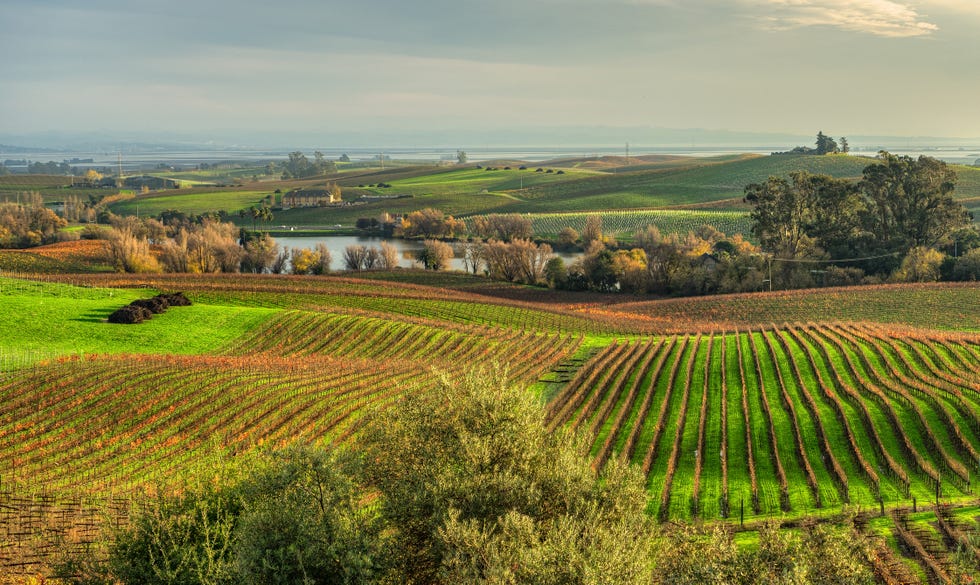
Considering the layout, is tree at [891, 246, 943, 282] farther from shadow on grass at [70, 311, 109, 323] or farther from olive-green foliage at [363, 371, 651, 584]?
shadow on grass at [70, 311, 109, 323]

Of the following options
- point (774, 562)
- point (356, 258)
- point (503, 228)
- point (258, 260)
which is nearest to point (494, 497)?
point (774, 562)

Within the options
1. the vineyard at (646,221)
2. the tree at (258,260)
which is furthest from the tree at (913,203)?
the tree at (258,260)

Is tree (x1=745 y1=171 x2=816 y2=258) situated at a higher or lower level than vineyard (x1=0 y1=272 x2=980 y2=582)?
higher

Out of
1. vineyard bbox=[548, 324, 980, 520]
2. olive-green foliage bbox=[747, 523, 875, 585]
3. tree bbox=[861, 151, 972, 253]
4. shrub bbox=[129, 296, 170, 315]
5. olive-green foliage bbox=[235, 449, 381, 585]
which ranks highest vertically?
tree bbox=[861, 151, 972, 253]

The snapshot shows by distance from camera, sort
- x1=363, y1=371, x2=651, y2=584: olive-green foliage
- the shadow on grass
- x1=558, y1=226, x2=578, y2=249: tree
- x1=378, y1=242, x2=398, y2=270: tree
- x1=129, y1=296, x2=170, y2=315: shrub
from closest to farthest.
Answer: x1=363, y1=371, x2=651, y2=584: olive-green foliage < the shadow on grass < x1=129, y1=296, x2=170, y2=315: shrub < x1=378, y1=242, x2=398, y2=270: tree < x1=558, y1=226, x2=578, y2=249: tree

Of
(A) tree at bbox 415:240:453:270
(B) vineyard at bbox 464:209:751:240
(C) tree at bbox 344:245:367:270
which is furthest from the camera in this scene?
(B) vineyard at bbox 464:209:751:240

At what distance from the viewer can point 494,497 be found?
21750 mm

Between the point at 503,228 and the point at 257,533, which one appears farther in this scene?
the point at 503,228

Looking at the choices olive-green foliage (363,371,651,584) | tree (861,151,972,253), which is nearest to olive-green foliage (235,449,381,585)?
olive-green foliage (363,371,651,584)

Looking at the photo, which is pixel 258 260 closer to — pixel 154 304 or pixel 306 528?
pixel 154 304

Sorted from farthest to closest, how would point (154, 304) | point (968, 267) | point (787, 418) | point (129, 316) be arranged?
point (968, 267), point (154, 304), point (129, 316), point (787, 418)

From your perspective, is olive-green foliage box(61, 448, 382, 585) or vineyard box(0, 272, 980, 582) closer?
olive-green foliage box(61, 448, 382, 585)

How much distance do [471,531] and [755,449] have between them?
23.6 meters

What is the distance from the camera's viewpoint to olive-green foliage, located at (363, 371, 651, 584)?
60.3 ft
